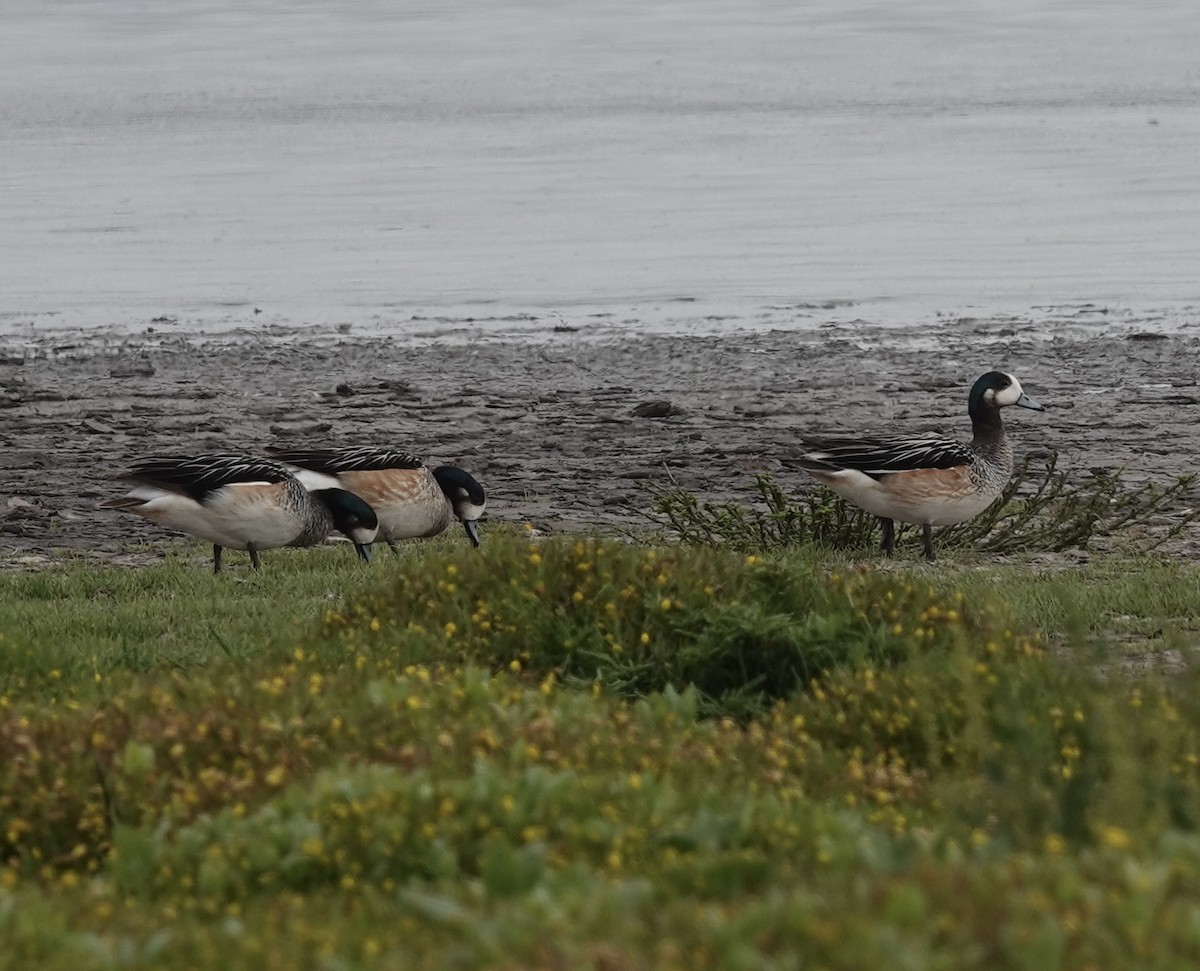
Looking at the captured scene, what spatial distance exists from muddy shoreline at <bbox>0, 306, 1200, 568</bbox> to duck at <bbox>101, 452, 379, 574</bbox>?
139cm

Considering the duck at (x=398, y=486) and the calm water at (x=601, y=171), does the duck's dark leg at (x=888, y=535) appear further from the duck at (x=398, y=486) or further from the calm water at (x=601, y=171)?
the calm water at (x=601, y=171)

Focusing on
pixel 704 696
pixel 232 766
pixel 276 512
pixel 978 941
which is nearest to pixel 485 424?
pixel 276 512

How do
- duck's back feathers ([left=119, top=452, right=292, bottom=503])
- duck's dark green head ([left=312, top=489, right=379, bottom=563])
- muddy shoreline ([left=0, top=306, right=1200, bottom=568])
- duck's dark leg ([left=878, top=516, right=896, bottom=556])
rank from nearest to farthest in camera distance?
1. duck's back feathers ([left=119, top=452, right=292, bottom=503])
2. duck's dark green head ([left=312, top=489, right=379, bottom=563])
3. duck's dark leg ([left=878, top=516, right=896, bottom=556])
4. muddy shoreline ([left=0, top=306, right=1200, bottom=568])

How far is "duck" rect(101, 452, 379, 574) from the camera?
11609 mm

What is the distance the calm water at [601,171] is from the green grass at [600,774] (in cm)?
1452

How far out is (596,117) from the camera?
4650 centimetres

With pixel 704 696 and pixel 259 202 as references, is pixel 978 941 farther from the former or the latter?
pixel 259 202

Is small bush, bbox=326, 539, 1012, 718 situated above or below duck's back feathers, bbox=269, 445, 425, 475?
below

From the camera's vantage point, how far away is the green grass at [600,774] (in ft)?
13.9

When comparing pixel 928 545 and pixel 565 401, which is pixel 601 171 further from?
pixel 928 545

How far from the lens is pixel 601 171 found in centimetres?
3666

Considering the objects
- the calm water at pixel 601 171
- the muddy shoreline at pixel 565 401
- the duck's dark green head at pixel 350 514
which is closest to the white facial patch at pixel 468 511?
the duck's dark green head at pixel 350 514

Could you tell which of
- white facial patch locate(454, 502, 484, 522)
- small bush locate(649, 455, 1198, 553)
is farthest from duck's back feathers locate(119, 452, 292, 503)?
small bush locate(649, 455, 1198, 553)

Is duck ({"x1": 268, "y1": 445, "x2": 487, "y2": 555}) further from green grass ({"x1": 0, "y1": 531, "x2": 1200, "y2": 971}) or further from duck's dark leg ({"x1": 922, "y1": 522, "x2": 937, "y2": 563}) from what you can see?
duck's dark leg ({"x1": 922, "y1": 522, "x2": 937, "y2": 563})
